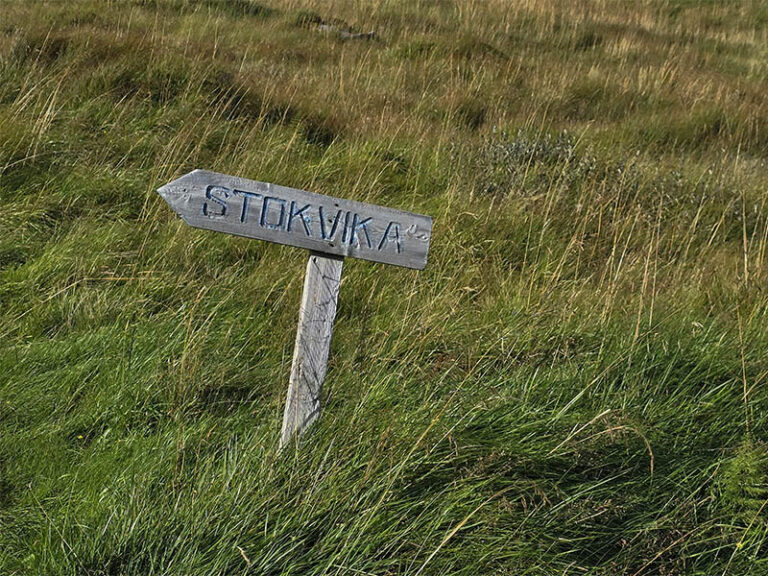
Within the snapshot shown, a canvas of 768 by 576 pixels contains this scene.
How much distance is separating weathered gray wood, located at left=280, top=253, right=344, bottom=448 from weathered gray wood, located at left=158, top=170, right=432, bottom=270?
0.07 m

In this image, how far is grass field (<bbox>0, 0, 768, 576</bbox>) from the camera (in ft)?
6.57

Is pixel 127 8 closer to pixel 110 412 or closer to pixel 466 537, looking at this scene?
pixel 110 412

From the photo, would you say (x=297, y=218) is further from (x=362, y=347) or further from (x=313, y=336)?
(x=362, y=347)

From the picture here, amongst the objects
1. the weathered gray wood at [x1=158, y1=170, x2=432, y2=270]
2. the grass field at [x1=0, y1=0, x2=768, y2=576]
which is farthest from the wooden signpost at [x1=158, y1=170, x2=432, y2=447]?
the grass field at [x1=0, y1=0, x2=768, y2=576]

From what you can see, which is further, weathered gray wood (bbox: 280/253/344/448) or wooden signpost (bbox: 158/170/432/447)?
weathered gray wood (bbox: 280/253/344/448)

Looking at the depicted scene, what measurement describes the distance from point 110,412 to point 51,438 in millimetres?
190

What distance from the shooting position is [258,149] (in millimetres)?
4609

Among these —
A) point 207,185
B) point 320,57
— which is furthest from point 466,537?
point 320,57

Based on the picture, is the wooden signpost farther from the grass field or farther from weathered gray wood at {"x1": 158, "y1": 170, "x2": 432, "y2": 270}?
the grass field

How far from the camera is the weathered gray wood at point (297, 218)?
208 centimetres

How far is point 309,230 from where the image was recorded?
216cm

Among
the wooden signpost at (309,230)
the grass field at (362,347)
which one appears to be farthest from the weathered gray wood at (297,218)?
the grass field at (362,347)

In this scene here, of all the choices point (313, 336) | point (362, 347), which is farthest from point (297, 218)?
point (362, 347)

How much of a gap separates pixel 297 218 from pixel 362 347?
904 mm
